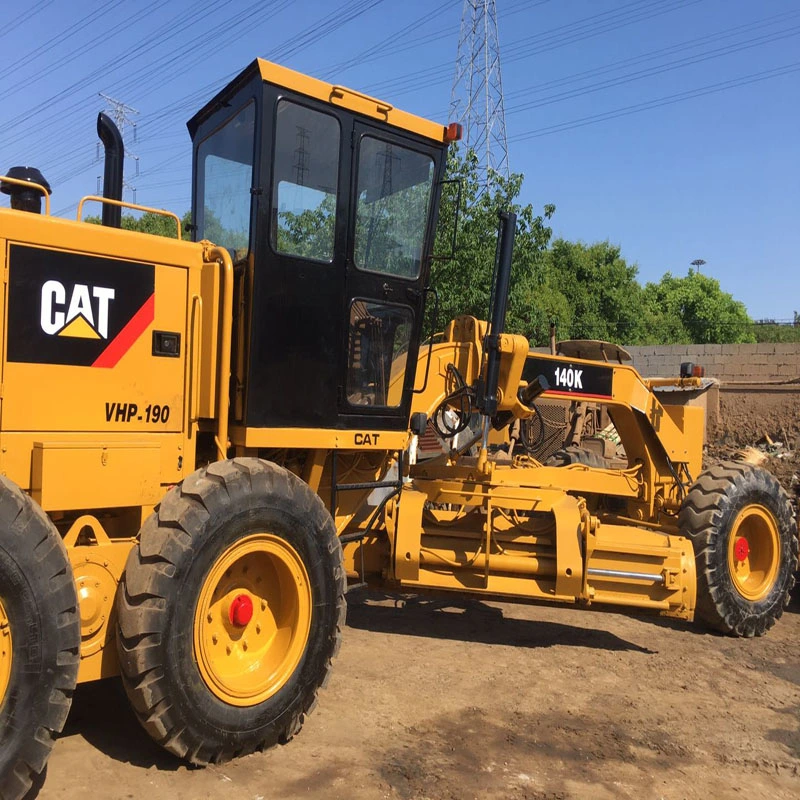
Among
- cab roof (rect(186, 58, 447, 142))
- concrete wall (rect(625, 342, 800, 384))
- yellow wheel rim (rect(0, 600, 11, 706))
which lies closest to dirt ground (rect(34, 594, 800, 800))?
yellow wheel rim (rect(0, 600, 11, 706))

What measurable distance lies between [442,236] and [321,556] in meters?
7.10

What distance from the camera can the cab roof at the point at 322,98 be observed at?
163 inches

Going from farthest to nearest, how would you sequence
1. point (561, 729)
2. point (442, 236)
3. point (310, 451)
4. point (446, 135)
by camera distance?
point (442, 236)
point (446, 135)
point (310, 451)
point (561, 729)

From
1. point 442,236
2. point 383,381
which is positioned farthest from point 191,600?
point 442,236

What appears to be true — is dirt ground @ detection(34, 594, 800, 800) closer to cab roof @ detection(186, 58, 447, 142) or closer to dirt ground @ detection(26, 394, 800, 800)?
dirt ground @ detection(26, 394, 800, 800)

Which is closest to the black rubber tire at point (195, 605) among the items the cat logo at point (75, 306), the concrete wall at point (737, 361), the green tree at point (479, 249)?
the cat logo at point (75, 306)

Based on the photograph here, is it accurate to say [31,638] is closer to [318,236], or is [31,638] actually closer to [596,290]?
[318,236]

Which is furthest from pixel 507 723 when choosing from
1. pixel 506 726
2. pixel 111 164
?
pixel 111 164

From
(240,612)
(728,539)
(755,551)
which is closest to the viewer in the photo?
(240,612)

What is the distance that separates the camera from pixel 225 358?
13.1 ft

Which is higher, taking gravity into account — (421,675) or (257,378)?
(257,378)

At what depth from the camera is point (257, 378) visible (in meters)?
4.15

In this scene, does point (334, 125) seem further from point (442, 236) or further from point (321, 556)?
point (442, 236)

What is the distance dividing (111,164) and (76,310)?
3.74 ft
